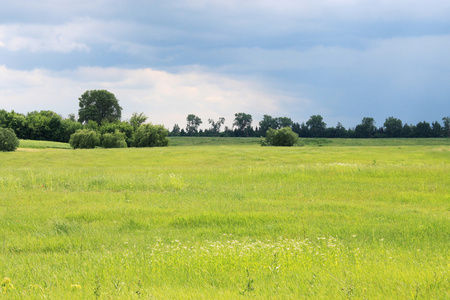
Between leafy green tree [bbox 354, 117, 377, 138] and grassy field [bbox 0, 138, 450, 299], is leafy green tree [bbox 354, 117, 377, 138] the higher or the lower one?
the higher one

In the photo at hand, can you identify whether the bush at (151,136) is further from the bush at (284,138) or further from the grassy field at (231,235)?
the grassy field at (231,235)

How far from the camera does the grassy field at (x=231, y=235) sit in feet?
19.4

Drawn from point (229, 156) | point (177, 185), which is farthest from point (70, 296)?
point (229, 156)

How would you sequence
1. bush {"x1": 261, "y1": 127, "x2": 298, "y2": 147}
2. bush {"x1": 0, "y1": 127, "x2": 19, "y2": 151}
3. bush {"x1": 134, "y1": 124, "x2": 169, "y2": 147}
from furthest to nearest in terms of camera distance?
bush {"x1": 261, "y1": 127, "x2": 298, "y2": 147} < bush {"x1": 134, "y1": 124, "x2": 169, "y2": 147} < bush {"x1": 0, "y1": 127, "x2": 19, "y2": 151}

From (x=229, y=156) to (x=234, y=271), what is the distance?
135 ft

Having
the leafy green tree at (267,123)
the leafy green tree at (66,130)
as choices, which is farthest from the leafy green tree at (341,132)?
the leafy green tree at (66,130)

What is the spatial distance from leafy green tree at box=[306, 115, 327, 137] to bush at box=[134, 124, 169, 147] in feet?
310

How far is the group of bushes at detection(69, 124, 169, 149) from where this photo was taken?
263 feet

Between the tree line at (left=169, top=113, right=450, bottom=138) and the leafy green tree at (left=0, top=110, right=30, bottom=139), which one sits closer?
the leafy green tree at (left=0, top=110, right=30, bottom=139)

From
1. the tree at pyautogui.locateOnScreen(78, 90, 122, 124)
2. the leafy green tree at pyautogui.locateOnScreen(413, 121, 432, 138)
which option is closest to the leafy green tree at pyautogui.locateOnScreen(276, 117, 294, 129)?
the leafy green tree at pyautogui.locateOnScreen(413, 121, 432, 138)

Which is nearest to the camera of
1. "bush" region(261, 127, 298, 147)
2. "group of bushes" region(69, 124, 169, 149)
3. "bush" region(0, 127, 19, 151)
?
"bush" region(0, 127, 19, 151)

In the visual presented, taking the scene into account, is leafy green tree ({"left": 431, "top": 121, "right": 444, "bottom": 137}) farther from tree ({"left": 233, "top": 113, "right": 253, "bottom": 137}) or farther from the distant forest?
tree ({"left": 233, "top": 113, "right": 253, "bottom": 137})

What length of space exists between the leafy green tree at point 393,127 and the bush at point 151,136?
10654cm

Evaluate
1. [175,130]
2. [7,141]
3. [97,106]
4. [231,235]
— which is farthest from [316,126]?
[231,235]
